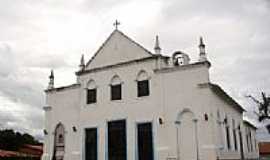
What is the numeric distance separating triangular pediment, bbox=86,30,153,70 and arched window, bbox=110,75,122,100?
1.20 m

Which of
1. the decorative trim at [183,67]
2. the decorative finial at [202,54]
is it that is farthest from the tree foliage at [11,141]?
the decorative finial at [202,54]

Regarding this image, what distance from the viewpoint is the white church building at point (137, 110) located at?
22.6 m

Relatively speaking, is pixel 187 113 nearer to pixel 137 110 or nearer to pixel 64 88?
pixel 137 110

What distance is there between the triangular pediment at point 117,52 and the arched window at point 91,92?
4.17 feet

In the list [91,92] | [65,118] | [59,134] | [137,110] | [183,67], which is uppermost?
[183,67]

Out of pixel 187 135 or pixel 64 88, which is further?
pixel 64 88

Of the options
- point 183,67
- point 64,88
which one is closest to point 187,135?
point 183,67

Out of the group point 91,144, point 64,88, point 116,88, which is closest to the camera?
point 116,88

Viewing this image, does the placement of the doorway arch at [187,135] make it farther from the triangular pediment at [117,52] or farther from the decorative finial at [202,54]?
the triangular pediment at [117,52]

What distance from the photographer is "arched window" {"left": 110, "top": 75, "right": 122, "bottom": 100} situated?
84.7 ft

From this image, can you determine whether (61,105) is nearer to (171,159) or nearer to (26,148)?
(171,159)

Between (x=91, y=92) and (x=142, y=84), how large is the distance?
438 centimetres

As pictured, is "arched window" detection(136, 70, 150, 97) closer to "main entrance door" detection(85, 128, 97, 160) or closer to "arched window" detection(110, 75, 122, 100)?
"arched window" detection(110, 75, 122, 100)

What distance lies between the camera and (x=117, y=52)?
1047 inches
